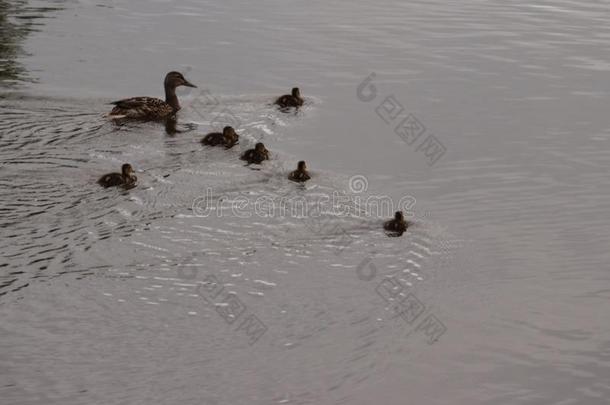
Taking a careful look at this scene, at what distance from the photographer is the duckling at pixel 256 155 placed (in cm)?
1143

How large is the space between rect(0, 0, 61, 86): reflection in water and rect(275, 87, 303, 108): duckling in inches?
129

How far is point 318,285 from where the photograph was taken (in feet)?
28.6

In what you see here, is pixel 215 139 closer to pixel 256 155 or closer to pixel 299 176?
pixel 256 155

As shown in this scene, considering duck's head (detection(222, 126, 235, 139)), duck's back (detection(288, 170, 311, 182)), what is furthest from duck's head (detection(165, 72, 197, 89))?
duck's back (detection(288, 170, 311, 182))

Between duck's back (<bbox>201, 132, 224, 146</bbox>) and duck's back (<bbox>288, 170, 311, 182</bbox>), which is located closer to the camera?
duck's back (<bbox>288, 170, 311, 182</bbox>)

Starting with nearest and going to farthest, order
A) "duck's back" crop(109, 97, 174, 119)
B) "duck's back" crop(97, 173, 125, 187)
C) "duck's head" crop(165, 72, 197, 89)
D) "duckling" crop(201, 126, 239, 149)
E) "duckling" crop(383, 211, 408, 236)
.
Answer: "duckling" crop(383, 211, 408, 236), "duck's back" crop(97, 173, 125, 187), "duckling" crop(201, 126, 239, 149), "duck's back" crop(109, 97, 174, 119), "duck's head" crop(165, 72, 197, 89)

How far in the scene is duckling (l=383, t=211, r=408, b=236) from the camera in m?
9.79

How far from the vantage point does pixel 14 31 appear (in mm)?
16375

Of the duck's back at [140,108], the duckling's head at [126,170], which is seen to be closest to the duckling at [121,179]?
the duckling's head at [126,170]

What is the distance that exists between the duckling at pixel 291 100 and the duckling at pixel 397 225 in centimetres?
385

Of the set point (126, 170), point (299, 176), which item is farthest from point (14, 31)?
point (299, 176)

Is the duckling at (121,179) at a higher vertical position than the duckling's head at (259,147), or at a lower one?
lower

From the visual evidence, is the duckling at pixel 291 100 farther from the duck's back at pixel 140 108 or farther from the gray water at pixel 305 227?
the duck's back at pixel 140 108

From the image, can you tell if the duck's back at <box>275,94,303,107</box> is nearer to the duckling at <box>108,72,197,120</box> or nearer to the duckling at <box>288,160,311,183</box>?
the duckling at <box>108,72,197,120</box>
